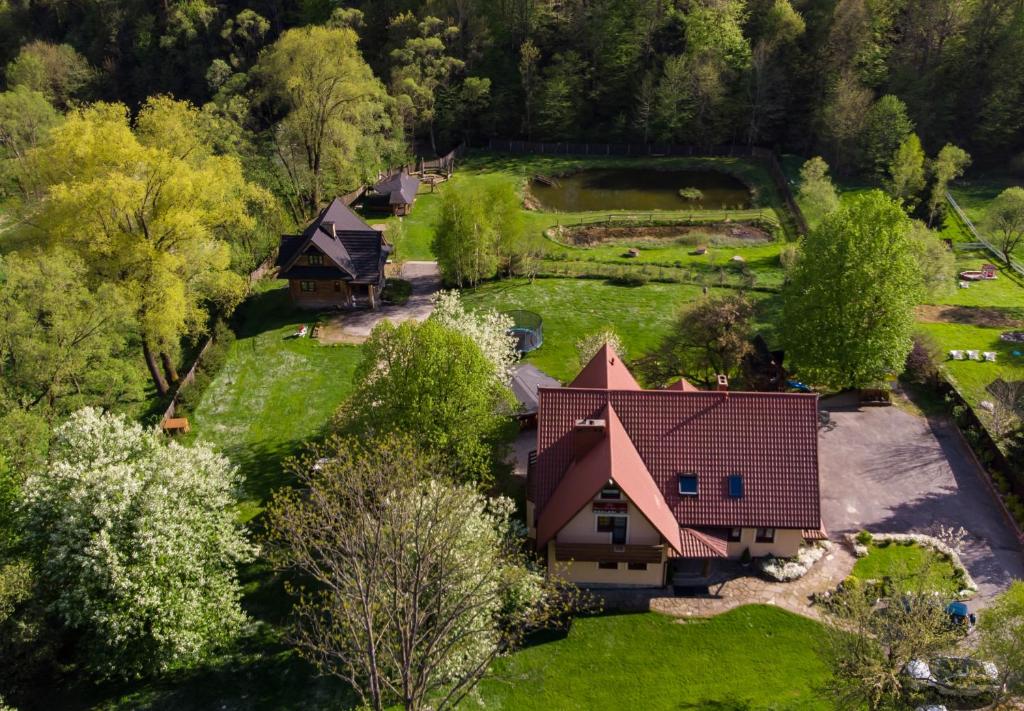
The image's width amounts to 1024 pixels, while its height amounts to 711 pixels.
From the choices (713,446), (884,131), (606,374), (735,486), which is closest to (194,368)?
(606,374)

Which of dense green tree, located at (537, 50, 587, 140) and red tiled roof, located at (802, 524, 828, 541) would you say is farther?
dense green tree, located at (537, 50, 587, 140)

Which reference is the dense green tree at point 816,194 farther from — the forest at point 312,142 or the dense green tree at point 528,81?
the dense green tree at point 528,81

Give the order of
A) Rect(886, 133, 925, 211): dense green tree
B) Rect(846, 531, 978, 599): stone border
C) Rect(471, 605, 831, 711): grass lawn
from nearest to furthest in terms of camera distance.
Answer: Rect(471, 605, 831, 711): grass lawn, Rect(846, 531, 978, 599): stone border, Rect(886, 133, 925, 211): dense green tree

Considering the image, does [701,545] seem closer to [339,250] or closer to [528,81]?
[339,250]

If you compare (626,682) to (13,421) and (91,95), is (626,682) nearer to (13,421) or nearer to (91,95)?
(13,421)

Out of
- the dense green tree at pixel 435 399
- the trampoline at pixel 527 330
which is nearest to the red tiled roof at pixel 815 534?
the dense green tree at pixel 435 399

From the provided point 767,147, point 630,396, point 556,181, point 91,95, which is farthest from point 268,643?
point 91,95

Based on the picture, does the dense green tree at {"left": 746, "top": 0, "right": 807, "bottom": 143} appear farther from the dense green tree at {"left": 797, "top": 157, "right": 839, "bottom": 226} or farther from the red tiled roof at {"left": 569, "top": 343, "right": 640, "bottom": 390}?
the red tiled roof at {"left": 569, "top": 343, "right": 640, "bottom": 390}

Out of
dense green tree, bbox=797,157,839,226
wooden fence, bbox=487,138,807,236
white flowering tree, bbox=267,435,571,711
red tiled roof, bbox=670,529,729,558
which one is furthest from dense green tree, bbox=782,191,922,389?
wooden fence, bbox=487,138,807,236
